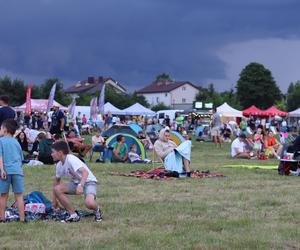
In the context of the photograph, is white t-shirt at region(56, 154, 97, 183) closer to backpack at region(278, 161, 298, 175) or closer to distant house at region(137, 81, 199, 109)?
backpack at region(278, 161, 298, 175)

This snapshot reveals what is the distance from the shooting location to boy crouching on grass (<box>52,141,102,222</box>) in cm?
774

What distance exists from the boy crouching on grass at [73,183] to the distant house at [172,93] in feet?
375

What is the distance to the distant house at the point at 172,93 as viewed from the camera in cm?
12388

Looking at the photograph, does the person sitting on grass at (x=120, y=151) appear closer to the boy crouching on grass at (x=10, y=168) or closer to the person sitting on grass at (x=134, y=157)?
the person sitting on grass at (x=134, y=157)

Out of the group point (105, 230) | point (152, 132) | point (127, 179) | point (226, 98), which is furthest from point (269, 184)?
point (226, 98)

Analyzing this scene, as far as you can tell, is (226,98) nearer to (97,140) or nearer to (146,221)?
(97,140)

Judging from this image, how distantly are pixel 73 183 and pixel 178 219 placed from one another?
58.3 inches

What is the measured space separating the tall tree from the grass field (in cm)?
8754

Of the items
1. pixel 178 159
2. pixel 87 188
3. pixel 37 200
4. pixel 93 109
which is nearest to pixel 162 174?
pixel 178 159

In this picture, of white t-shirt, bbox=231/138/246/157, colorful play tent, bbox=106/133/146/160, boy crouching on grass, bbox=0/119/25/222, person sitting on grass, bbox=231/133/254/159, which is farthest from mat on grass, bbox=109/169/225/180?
white t-shirt, bbox=231/138/246/157

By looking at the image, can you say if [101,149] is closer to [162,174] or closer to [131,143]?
[131,143]

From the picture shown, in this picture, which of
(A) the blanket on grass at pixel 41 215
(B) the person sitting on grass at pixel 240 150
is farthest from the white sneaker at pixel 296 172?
(A) the blanket on grass at pixel 41 215

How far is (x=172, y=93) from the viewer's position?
124 m

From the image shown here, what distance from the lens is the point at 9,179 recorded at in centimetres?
766
